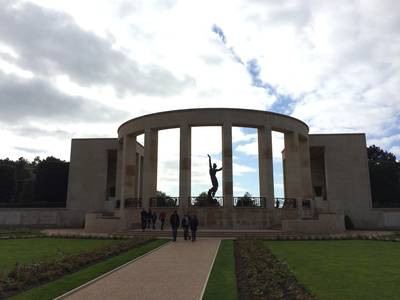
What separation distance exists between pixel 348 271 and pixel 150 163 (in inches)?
874

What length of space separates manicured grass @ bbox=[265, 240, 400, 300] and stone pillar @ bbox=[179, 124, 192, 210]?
1352 cm

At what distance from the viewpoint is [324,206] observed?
36.1m

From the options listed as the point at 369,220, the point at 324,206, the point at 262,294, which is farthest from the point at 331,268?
the point at 369,220

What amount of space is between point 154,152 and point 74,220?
15.1 meters

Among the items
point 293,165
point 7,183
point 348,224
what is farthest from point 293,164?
point 7,183

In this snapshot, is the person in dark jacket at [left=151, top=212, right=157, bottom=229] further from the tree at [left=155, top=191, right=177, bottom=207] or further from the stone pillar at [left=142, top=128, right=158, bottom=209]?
the stone pillar at [left=142, top=128, right=158, bottom=209]

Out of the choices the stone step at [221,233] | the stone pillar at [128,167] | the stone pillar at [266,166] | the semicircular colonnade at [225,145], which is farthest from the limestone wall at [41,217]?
the stone pillar at [266,166]

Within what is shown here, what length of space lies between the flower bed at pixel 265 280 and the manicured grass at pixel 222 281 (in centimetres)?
18

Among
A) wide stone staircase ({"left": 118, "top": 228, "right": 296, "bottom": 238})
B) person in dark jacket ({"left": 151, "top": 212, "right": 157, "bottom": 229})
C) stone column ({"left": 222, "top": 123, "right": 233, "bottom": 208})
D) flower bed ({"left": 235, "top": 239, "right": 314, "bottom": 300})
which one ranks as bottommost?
flower bed ({"left": 235, "top": 239, "right": 314, "bottom": 300})

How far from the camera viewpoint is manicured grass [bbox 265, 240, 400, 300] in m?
7.77

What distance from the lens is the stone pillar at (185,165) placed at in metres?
28.3

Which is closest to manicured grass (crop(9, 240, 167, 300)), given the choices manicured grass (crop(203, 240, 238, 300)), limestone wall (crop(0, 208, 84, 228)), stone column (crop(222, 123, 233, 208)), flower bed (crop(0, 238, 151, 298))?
flower bed (crop(0, 238, 151, 298))

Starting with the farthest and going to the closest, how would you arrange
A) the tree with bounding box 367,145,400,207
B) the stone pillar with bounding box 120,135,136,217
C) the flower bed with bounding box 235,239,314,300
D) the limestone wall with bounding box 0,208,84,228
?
the tree with bounding box 367,145,400,207, the limestone wall with bounding box 0,208,84,228, the stone pillar with bounding box 120,135,136,217, the flower bed with bounding box 235,239,314,300

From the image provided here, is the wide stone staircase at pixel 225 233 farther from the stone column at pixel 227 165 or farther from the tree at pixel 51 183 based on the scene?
the tree at pixel 51 183
